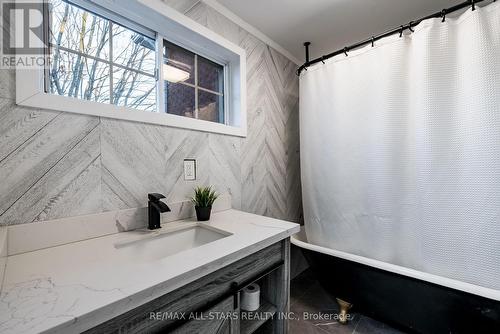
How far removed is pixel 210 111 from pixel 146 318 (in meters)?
1.29

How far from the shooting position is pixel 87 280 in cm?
57

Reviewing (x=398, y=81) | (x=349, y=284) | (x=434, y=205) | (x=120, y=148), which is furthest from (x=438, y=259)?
(x=120, y=148)

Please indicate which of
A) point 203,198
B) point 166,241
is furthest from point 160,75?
point 166,241

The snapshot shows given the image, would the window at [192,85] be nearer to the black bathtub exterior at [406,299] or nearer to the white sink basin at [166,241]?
the white sink basin at [166,241]

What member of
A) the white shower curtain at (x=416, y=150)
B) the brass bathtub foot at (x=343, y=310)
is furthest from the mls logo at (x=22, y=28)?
the brass bathtub foot at (x=343, y=310)

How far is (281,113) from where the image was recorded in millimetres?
2031

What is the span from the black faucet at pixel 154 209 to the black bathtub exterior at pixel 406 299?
1065 millimetres

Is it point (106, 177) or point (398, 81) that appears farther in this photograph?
point (398, 81)

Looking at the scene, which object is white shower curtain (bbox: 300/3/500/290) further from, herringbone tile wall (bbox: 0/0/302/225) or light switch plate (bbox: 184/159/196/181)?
light switch plate (bbox: 184/159/196/181)

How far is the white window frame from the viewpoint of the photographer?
0.80 m

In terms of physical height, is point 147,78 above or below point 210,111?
above

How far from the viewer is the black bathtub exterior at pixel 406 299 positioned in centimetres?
100

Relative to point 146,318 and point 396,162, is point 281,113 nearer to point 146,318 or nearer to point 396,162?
point 396,162
